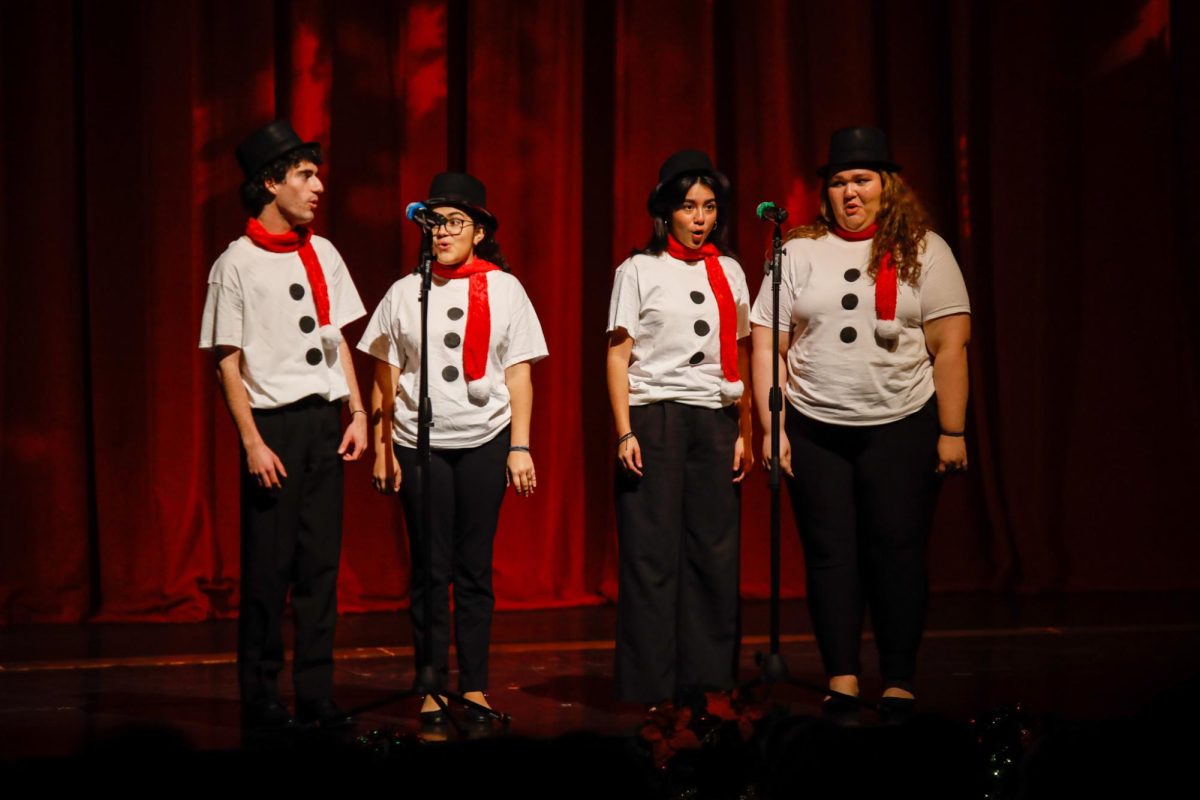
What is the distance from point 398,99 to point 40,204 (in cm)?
146

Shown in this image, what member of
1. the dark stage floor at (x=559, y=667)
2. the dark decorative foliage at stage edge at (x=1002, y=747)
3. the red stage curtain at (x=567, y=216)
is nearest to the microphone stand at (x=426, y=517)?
the dark stage floor at (x=559, y=667)

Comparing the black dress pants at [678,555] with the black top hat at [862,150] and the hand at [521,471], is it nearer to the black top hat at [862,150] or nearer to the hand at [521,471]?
the hand at [521,471]

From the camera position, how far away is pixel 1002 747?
259 centimetres

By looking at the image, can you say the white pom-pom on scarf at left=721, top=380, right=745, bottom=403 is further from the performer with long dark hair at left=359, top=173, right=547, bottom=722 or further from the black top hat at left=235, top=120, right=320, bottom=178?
the black top hat at left=235, top=120, right=320, bottom=178

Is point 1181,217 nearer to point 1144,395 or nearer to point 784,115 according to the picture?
point 1144,395

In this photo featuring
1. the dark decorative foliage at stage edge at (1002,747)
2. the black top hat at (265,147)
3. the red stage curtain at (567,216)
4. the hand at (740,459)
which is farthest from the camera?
the red stage curtain at (567,216)

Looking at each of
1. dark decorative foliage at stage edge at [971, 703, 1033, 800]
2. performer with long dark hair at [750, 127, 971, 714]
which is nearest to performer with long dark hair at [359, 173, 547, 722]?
performer with long dark hair at [750, 127, 971, 714]

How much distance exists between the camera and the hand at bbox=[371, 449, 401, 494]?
3746mm

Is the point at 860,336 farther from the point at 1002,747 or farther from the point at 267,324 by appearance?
the point at 267,324

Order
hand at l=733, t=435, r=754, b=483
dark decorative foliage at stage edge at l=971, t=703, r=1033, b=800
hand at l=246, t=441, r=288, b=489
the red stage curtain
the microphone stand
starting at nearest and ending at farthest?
1. dark decorative foliage at stage edge at l=971, t=703, r=1033, b=800
2. the microphone stand
3. hand at l=246, t=441, r=288, b=489
4. hand at l=733, t=435, r=754, b=483
5. the red stage curtain

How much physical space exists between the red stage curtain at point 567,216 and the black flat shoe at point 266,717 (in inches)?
78.6

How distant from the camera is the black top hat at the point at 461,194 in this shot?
3730 millimetres

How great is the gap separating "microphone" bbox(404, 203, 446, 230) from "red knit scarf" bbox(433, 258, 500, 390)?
223 mm

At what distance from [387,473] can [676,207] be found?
1.08 m
